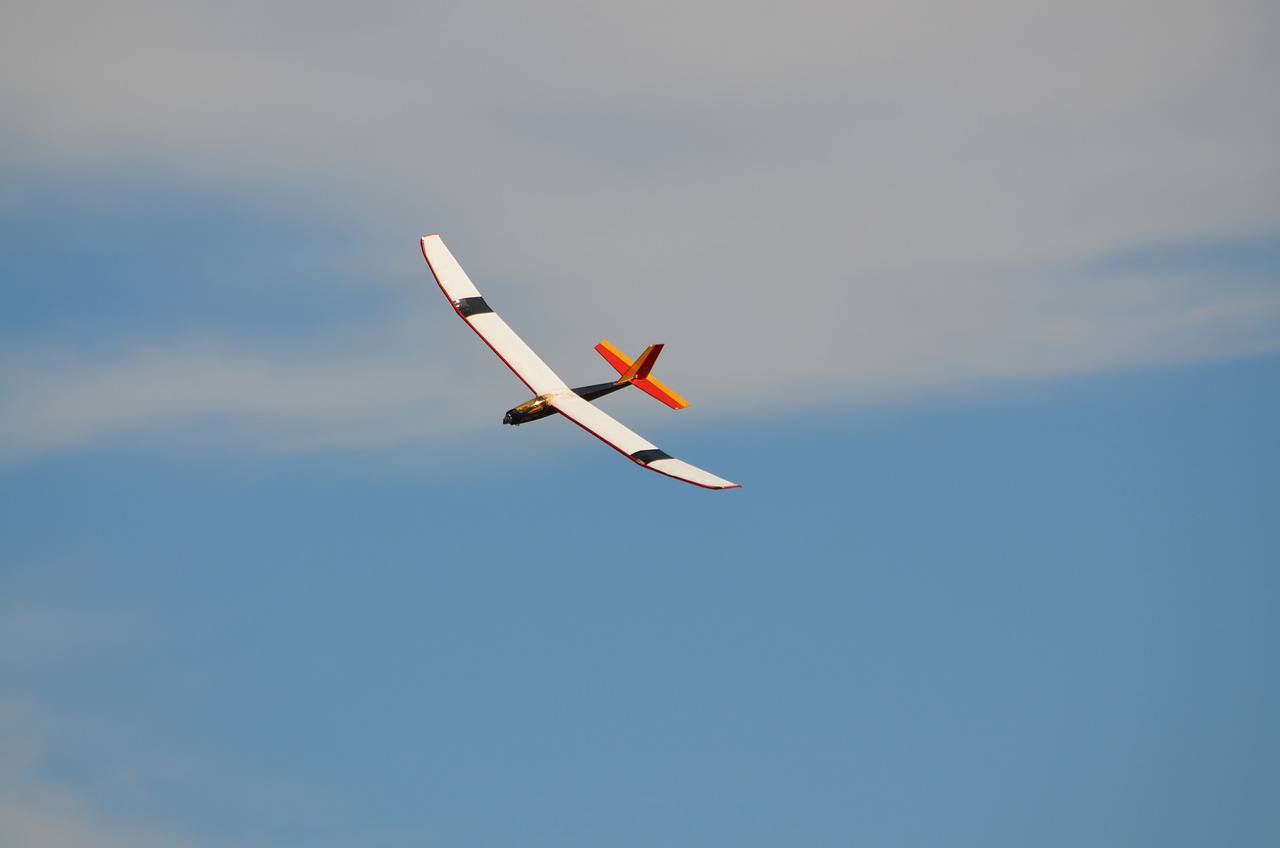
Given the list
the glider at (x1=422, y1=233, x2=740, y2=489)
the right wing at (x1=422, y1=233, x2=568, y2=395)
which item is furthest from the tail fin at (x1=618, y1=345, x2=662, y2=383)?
the right wing at (x1=422, y1=233, x2=568, y2=395)

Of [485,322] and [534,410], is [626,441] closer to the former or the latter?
[534,410]

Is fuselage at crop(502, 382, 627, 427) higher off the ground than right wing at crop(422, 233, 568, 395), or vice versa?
right wing at crop(422, 233, 568, 395)

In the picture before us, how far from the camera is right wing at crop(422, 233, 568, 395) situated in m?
93.7

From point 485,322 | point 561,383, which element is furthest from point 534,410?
point 485,322

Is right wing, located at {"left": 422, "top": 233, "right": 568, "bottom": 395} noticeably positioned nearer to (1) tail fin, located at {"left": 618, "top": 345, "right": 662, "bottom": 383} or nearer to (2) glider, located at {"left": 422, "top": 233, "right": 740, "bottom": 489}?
(2) glider, located at {"left": 422, "top": 233, "right": 740, "bottom": 489}

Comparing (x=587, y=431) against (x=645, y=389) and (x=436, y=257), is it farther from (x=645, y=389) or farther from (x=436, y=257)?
(x=436, y=257)

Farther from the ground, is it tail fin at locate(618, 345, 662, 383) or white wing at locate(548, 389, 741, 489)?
tail fin at locate(618, 345, 662, 383)

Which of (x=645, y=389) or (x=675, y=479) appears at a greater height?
(x=645, y=389)

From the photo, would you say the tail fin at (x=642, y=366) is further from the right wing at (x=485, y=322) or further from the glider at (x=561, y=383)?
the right wing at (x=485, y=322)

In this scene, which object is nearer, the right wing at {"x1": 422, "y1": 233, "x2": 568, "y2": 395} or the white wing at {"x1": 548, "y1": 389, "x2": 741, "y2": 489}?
the white wing at {"x1": 548, "y1": 389, "x2": 741, "y2": 489}

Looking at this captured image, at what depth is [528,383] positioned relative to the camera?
306 ft

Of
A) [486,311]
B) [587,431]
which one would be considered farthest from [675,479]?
[486,311]

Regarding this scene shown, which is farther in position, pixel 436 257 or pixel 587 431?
pixel 436 257

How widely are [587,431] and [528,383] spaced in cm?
529
